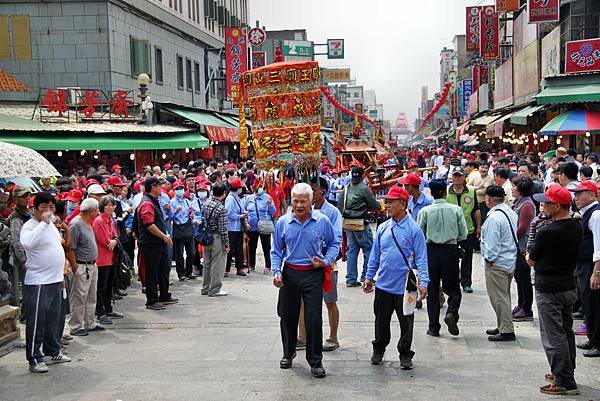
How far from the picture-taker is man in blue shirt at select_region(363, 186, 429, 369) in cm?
732

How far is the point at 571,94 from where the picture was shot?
827 inches

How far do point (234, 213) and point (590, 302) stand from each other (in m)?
A: 7.11

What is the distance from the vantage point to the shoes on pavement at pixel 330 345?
26.3 feet

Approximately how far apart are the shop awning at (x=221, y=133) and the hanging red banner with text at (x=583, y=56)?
13.7 m

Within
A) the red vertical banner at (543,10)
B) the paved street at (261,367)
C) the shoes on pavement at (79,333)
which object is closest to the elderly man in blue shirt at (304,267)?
the paved street at (261,367)

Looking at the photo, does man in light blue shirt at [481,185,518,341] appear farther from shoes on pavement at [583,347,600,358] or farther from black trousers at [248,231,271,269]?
black trousers at [248,231,271,269]

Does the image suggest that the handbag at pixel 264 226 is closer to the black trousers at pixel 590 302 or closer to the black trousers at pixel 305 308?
the black trousers at pixel 305 308

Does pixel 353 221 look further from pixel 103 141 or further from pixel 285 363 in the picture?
pixel 103 141

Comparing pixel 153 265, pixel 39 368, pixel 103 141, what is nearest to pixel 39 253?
pixel 39 368

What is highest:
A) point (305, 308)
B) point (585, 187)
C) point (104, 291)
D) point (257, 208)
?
point (585, 187)

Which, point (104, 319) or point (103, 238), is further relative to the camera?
point (104, 319)

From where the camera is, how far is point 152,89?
3045 cm

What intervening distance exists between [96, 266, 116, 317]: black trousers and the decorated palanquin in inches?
107

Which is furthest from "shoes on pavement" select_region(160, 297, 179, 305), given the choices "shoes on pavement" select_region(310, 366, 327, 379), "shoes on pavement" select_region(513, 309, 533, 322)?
"shoes on pavement" select_region(513, 309, 533, 322)
